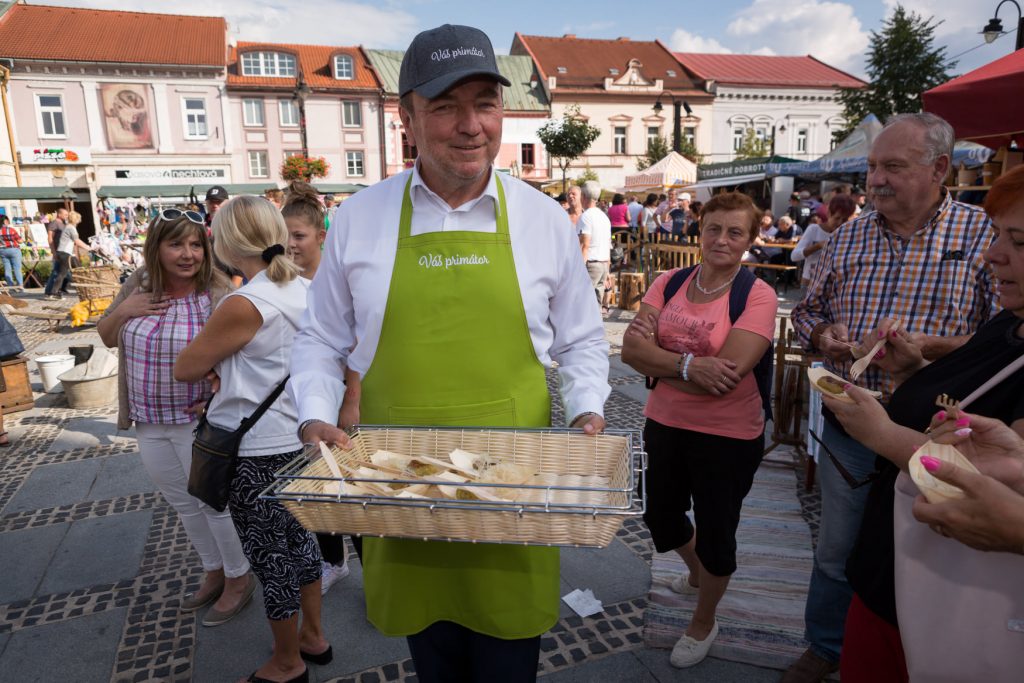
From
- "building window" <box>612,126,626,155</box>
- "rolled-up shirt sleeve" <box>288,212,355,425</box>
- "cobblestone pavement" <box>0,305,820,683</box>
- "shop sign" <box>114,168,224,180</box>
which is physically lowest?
"cobblestone pavement" <box>0,305,820,683</box>

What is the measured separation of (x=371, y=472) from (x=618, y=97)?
4672cm

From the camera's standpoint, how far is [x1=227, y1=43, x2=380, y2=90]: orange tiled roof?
36.9m

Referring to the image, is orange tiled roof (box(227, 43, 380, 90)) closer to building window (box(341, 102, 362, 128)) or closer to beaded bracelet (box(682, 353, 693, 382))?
building window (box(341, 102, 362, 128))

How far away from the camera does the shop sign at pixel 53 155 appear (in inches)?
1270

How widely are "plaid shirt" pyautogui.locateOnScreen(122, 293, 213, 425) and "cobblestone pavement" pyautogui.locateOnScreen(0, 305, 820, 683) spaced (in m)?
1.05

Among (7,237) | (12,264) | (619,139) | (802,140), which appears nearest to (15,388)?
(12,264)

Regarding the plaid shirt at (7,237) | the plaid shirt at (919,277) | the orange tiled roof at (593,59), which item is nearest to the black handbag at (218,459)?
the plaid shirt at (919,277)

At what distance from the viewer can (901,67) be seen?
2578 cm

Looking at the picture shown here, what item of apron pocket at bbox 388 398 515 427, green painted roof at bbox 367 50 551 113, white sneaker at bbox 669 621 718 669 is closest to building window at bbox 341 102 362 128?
green painted roof at bbox 367 50 551 113

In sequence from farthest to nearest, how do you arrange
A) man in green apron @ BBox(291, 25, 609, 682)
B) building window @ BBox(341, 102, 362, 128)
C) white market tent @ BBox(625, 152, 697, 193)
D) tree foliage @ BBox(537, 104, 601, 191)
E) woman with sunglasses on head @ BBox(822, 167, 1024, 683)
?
1. building window @ BBox(341, 102, 362, 128)
2. tree foliage @ BBox(537, 104, 601, 191)
3. white market tent @ BBox(625, 152, 697, 193)
4. man in green apron @ BBox(291, 25, 609, 682)
5. woman with sunglasses on head @ BBox(822, 167, 1024, 683)

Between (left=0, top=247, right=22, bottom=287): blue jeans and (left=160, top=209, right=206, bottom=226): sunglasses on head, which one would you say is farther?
(left=0, top=247, right=22, bottom=287): blue jeans

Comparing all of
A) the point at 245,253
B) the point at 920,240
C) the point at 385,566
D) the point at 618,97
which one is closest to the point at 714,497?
the point at 920,240

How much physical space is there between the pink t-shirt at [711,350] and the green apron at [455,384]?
1.16m

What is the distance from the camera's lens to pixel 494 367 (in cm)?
183
